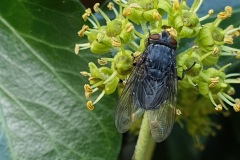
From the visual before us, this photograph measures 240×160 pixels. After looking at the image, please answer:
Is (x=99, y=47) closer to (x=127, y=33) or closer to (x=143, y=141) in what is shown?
(x=127, y=33)

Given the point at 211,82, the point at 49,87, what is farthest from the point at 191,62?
the point at 49,87

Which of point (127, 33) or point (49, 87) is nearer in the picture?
point (127, 33)

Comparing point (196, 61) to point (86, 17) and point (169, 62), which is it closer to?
point (169, 62)

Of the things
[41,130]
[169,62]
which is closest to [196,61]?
[169,62]

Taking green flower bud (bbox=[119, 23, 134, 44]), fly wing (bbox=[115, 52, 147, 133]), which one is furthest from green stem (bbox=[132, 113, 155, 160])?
green flower bud (bbox=[119, 23, 134, 44])

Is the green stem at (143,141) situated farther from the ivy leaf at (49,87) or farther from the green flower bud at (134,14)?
the green flower bud at (134,14)
